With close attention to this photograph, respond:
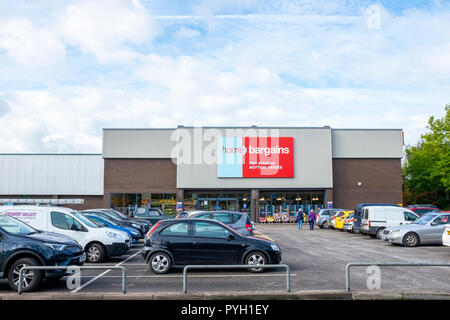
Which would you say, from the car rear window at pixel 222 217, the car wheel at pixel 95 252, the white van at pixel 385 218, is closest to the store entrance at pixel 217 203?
the white van at pixel 385 218

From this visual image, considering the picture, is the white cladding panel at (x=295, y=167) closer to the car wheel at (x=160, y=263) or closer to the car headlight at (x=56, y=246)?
the car wheel at (x=160, y=263)

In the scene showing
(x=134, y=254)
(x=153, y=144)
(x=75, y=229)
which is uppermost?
(x=153, y=144)

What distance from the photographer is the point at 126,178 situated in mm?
44969

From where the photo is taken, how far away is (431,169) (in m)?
53.7

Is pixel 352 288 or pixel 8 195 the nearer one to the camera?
pixel 352 288

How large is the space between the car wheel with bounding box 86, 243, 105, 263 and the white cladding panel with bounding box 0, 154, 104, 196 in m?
33.6

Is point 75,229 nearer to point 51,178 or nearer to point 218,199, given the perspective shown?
point 218,199

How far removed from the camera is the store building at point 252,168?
44125mm

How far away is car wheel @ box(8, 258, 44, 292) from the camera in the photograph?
9281 millimetres

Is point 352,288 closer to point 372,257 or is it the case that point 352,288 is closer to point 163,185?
point 372,257

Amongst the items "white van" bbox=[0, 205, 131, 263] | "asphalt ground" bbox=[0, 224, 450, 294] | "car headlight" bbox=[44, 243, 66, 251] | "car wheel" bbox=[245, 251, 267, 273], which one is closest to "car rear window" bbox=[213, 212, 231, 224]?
"asphalt ground" bbox=[0, 224, 450, 294]

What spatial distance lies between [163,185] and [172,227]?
33410 mm

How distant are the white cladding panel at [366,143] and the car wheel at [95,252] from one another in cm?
3541

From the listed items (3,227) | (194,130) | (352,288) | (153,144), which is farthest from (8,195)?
(352,288)
